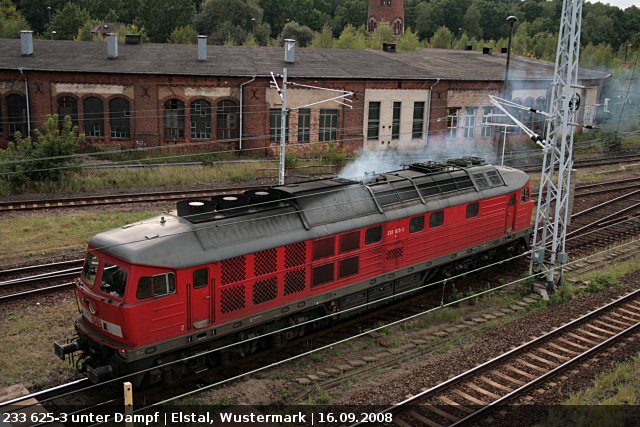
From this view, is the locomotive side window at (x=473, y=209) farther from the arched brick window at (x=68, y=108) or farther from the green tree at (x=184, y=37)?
the green tree at (x=184, y=37)

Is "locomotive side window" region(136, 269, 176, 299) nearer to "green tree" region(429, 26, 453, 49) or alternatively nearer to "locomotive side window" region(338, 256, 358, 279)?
"locomotive side window" region(338, 256, 358, 279)

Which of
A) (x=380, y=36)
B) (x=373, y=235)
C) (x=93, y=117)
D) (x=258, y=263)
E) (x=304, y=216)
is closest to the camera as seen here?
(x=258, y=263)

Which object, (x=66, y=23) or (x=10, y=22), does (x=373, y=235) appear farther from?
(x=66, y=23)

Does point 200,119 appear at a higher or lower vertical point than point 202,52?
lower

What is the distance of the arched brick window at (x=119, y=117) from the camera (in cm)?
3756

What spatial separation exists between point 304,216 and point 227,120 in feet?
83.9

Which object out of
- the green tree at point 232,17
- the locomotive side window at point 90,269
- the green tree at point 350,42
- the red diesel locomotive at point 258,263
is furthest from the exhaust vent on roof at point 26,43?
the green tree at point 232,17

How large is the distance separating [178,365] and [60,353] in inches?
90.0

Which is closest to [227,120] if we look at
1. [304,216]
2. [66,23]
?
[304,216]

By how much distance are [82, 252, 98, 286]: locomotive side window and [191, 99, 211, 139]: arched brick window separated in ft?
87.2

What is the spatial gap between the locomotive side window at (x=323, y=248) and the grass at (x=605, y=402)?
5.82 m

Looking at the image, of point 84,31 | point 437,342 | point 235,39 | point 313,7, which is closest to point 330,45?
point 235,39

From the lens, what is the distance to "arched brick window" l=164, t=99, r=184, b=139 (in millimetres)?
37969

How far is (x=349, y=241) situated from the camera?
15273 mm
